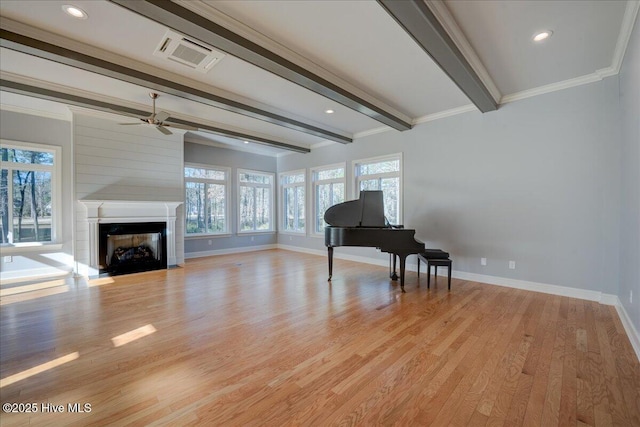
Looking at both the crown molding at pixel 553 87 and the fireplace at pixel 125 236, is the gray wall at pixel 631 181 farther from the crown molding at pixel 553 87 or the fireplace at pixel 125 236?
the fireplace at pixel 125 236

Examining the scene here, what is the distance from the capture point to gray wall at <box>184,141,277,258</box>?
6897mm

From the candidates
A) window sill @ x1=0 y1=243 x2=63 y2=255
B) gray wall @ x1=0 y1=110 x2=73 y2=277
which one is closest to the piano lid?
gray wall @ x1=0 y1=110 x2=73 y2=277

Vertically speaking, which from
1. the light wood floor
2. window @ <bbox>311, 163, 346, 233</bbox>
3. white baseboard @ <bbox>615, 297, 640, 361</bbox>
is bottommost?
the light wood floor

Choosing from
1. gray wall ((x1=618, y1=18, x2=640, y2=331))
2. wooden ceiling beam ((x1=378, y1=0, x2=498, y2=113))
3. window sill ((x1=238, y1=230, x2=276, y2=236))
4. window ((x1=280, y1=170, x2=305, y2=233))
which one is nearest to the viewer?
wooden ceiling beam ((x1=378, y1=0, x2=498, y2=113))

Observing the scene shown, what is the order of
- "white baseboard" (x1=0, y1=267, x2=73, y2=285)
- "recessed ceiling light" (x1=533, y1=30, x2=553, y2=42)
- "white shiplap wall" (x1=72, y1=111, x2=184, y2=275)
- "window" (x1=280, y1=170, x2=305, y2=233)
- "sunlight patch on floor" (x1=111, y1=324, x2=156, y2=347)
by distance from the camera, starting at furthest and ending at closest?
"window" (x1=280, y1=170, x2=305, y2=233), "white shiplap wall" (x1=72, y1=111, x2=184, y2=275), "white baseboard" (x1=0, y1=267, x2=73, y2=285), "recessed ceiling light" (x1=533, y1=30, x2=553, y2=42), "sunlight patch on floor" (x1=111, y1=324, x2=156, y2=347)

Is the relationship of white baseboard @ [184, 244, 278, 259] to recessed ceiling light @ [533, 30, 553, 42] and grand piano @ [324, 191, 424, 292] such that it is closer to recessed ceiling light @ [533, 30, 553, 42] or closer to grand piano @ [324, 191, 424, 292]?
grand piano @ [324, 191, 424, 292]

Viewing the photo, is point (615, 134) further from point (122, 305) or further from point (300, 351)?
point (122, 305)

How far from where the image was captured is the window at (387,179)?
223 inches

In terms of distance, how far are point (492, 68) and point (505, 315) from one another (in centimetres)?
311

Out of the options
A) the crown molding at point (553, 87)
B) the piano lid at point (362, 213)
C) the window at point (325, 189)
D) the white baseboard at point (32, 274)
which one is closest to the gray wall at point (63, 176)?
the white baseboard at point (32, 274)

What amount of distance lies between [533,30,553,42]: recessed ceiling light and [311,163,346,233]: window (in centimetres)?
435

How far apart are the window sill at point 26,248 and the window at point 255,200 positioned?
3.94 metres

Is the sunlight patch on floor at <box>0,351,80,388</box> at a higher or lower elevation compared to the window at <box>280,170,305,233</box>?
lower

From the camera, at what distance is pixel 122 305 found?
342cm
